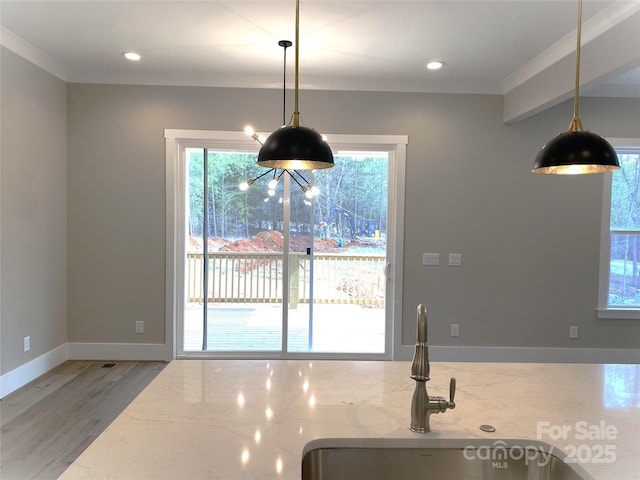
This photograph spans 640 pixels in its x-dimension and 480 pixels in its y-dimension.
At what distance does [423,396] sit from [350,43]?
9.34ft

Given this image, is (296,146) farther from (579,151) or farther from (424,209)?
(424,209)

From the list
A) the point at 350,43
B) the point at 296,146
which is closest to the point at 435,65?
the point at 350,43

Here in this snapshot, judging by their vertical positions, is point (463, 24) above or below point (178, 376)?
above

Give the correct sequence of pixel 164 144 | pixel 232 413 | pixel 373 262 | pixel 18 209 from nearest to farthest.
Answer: pixel 232 413 < pixel 18 209 < pixel 164 144 < pixel 373 262

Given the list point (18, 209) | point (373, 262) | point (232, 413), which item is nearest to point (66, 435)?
point (18, 209)

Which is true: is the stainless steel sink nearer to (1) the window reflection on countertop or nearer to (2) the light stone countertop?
(2) the light stone countertop

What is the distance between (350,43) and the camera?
3.21 meters

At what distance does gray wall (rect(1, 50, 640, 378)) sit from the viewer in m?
4.05

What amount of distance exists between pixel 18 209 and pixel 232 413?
10.4 feet

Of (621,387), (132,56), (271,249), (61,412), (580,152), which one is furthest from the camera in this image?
(271,249)

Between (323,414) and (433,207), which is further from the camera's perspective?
(433,207)

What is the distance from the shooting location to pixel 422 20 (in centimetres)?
281

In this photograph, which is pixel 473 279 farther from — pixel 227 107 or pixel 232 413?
pixel 232 413

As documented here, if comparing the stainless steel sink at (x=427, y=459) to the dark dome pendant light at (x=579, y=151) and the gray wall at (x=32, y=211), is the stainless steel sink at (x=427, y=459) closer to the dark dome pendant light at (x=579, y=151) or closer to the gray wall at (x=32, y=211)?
the dark dome pendant light at (x=579, y=151)
